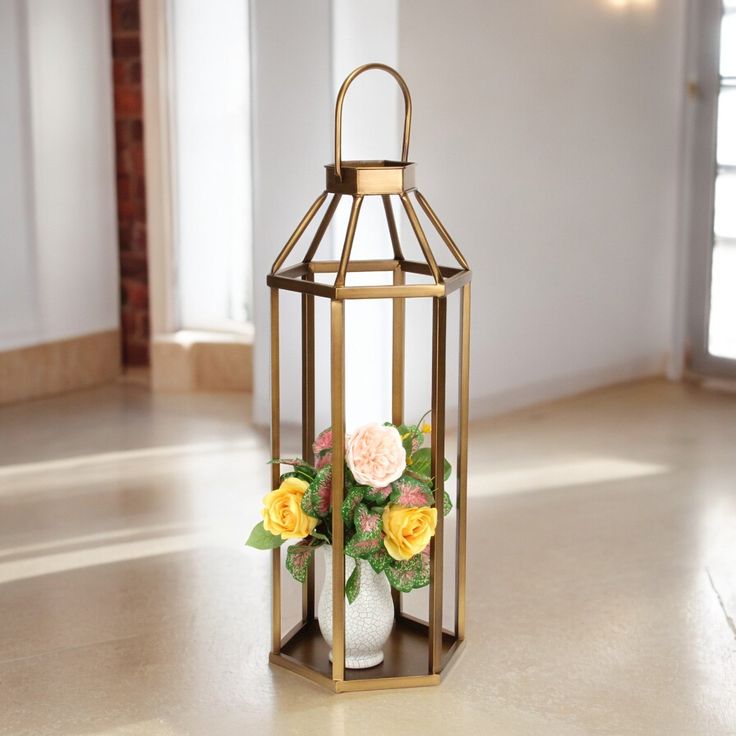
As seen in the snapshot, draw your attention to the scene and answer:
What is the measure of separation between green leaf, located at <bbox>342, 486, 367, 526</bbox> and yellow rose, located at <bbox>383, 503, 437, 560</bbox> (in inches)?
2.2

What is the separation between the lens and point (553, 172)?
175 inches

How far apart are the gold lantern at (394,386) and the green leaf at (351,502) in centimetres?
3

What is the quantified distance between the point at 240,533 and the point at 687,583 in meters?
1.15

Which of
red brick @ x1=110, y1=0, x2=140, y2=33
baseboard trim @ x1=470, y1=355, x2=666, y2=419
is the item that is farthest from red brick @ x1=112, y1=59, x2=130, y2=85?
baseboard trim @ x1=470, y1=355, x2=666, y2=419

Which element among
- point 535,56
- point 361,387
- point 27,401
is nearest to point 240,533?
point 361,387

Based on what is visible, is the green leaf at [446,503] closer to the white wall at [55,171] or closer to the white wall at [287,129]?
the white wall at [287,129]

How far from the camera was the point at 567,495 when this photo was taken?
3.57m

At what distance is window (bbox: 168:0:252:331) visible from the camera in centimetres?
454

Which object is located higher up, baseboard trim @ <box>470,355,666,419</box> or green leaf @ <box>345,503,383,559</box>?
green leaf @ <box>345,503,383,559</box>

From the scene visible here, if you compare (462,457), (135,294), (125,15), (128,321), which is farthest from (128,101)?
(462,457)

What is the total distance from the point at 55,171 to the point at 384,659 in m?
2.86

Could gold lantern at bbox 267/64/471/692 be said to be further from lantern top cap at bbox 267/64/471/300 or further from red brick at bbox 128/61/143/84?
red brick at bbox 128/61/143/84

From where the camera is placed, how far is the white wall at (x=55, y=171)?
4.50m

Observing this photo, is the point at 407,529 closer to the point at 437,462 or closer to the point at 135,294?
the point at 437,462
